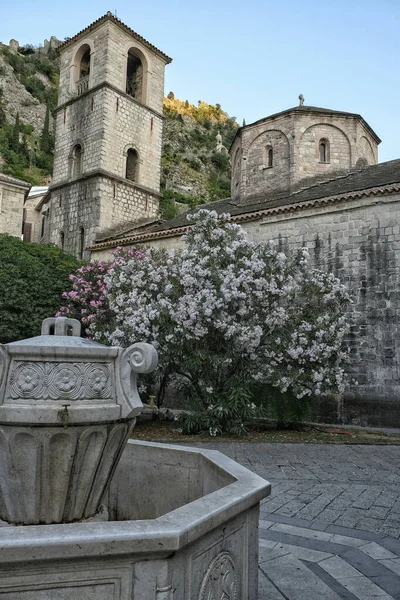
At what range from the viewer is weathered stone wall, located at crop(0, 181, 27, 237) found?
2289 centimetres

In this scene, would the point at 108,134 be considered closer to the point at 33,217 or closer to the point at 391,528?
the point at 33,217

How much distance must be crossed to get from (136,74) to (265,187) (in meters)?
12.1

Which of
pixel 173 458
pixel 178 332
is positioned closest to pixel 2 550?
pixel 173 458

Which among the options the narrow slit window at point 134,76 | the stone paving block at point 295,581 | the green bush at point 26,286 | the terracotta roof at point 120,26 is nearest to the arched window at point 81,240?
the green bush at point 26,286

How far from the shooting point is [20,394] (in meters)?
2.51

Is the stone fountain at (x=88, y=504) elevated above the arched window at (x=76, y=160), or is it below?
below

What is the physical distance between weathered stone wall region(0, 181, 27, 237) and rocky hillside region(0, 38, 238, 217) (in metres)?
21.2

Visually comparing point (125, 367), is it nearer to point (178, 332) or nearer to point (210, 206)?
point (178, 332)

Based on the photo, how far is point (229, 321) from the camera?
9625mm

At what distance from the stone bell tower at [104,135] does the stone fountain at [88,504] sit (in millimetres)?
19766

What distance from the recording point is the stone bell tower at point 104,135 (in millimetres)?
22438

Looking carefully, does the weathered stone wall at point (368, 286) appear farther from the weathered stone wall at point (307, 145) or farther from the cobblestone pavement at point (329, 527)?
the cobblestone pavement at point (329, 527)

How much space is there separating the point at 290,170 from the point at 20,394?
58.5 feet

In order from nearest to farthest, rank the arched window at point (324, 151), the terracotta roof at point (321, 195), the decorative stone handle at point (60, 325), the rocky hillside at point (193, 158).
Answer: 1. the decorative stone handle at point (60, 325)
2. the terracotta roof at point (321, 195)
3. the arched window at point (324, 151)
4. the rocky hillside at point (193, 158)
